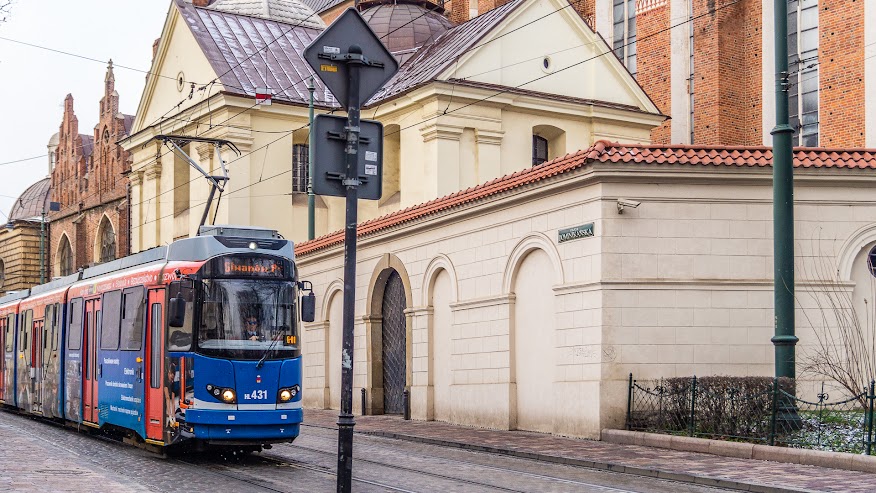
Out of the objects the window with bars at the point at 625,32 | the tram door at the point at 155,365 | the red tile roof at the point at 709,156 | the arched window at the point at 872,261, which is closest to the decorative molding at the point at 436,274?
the red tile roof at the point at 709,156

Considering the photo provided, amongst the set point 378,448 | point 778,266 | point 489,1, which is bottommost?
point 378,448

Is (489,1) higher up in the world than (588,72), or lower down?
higher up

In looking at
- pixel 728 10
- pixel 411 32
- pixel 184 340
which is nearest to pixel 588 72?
pixel 728 10

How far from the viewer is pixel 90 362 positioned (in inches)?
848

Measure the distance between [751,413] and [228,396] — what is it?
7.55 m

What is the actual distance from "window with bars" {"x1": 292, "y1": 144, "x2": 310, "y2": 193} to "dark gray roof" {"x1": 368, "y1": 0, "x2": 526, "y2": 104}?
4913 millimetres

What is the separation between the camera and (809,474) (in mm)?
14531

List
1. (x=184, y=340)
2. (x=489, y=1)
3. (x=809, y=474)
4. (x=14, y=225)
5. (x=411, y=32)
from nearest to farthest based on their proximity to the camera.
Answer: (x=809, y=474), (x=184, y=340), (x=411, y=32), (x=489, y=1), (x=14, y=225)

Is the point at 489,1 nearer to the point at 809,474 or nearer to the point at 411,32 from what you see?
the point at 411,32

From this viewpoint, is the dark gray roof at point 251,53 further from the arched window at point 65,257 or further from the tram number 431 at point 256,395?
the tram number 431 at point 256,395

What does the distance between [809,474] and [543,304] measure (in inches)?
342

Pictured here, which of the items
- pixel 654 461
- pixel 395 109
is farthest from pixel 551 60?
pixel 654 461

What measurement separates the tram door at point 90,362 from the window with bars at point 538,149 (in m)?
21.7

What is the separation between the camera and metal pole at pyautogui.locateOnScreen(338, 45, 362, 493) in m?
9.37
